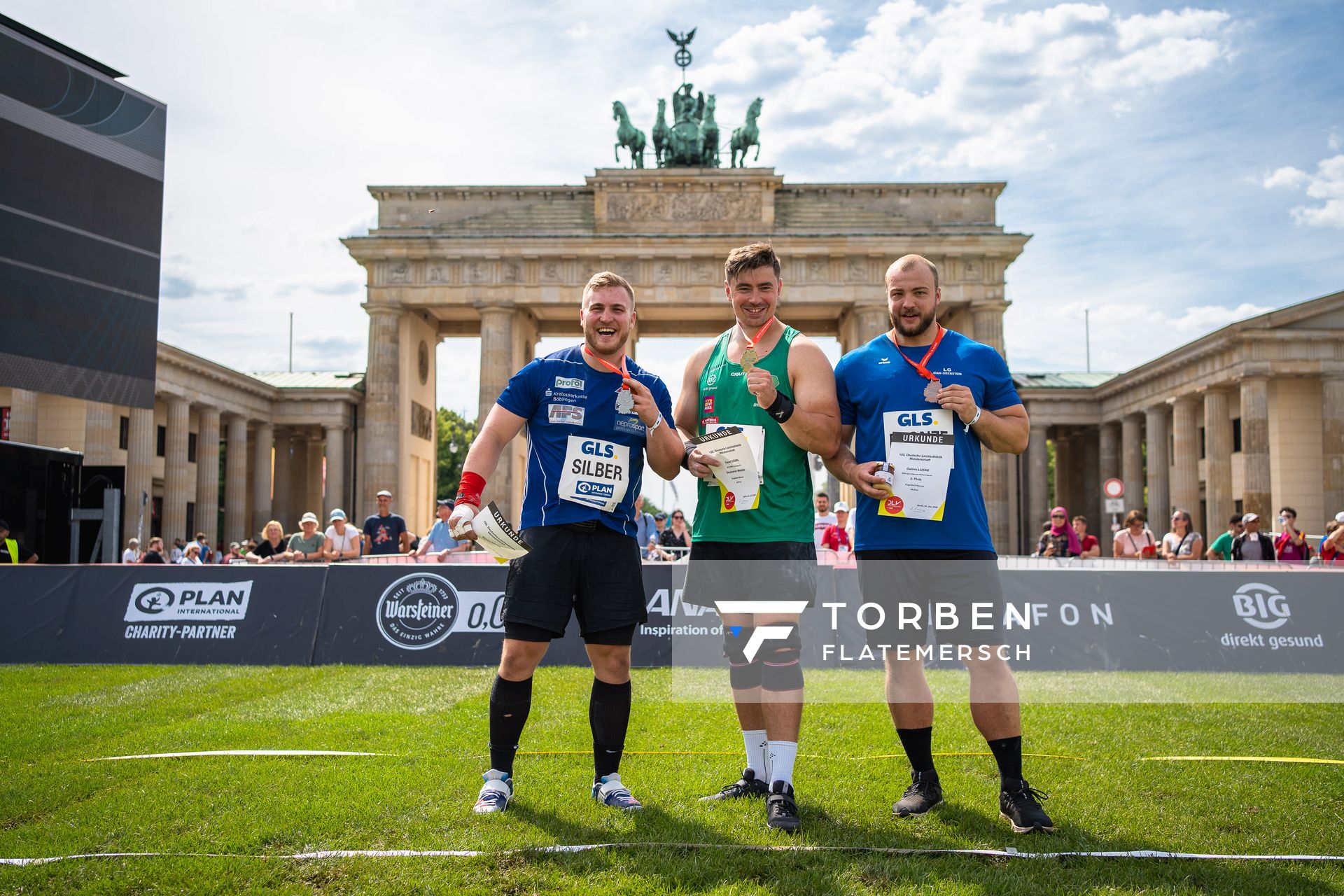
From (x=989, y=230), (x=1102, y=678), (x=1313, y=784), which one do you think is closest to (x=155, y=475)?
(x=989, y=230)

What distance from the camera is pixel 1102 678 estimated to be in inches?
384

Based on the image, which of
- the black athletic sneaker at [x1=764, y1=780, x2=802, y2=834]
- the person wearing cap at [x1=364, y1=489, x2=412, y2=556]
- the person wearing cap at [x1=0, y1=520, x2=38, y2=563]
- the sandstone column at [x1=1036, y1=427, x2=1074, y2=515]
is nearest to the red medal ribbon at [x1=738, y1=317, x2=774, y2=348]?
the black athletic sneaker at [x1=764, y1=780, x2=802, y2=834]

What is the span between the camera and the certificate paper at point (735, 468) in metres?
4.50

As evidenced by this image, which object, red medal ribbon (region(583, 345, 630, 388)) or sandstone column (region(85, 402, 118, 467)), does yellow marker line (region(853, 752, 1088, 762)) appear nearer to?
red medal ribbon (region(583, 345, 630, 388))

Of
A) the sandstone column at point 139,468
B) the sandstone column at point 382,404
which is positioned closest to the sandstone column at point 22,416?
the sandstone column at point 139,468

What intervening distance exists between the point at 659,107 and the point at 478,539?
48228 millimetres

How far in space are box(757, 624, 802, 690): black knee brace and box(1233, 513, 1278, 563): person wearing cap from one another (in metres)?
12.4

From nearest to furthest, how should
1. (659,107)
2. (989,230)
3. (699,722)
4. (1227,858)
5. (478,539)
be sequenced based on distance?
(1227,858)
(478,539)
(699,722)
(989,230)
(659,107)

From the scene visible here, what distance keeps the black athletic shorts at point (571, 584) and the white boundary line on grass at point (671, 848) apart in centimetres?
101

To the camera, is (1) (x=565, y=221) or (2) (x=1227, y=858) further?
(1) (x=565, y=221)

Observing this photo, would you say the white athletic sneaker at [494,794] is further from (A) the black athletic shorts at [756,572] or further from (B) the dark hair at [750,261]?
(B) the dark hair at [750,261]

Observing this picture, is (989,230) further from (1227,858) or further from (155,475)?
(1227,858)

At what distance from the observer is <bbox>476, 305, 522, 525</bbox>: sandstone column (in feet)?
145

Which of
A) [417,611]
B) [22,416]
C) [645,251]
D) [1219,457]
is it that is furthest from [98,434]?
[1219,457]
